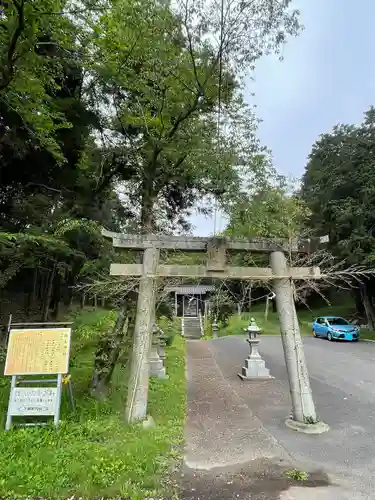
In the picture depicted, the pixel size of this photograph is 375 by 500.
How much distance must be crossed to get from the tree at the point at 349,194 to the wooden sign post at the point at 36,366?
13142 mm

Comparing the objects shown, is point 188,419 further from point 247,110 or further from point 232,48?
point 247,110

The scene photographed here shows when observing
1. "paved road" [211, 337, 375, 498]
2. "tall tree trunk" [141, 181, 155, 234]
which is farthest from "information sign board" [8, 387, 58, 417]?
"tall tree trunk" [141, 181, 155, 234]

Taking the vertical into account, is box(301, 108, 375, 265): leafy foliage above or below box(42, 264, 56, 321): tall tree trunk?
above

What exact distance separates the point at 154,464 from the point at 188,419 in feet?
6.34

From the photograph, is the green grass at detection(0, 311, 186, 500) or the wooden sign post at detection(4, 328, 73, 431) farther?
the wooden sign post at detection(4, 328, 73, 431)

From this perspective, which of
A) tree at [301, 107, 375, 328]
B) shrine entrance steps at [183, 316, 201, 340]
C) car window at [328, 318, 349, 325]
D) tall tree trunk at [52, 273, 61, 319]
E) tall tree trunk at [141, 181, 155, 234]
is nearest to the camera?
tall tree trunk at [141, 181, 155, 234]

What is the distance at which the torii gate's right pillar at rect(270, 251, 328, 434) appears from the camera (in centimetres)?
484

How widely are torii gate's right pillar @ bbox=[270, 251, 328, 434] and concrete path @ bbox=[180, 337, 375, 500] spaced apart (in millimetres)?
243

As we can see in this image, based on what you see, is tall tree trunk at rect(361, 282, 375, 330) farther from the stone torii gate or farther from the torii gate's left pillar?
the torii gate's left pillar

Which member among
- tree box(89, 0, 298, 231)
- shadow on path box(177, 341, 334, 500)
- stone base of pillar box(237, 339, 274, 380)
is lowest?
shadow on path box(177, 341, 334, 500)

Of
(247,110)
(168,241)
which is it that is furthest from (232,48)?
(168,241)

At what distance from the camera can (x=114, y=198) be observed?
11664mm

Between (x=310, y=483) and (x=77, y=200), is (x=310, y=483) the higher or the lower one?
the lower one

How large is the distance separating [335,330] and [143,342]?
1283 cm
